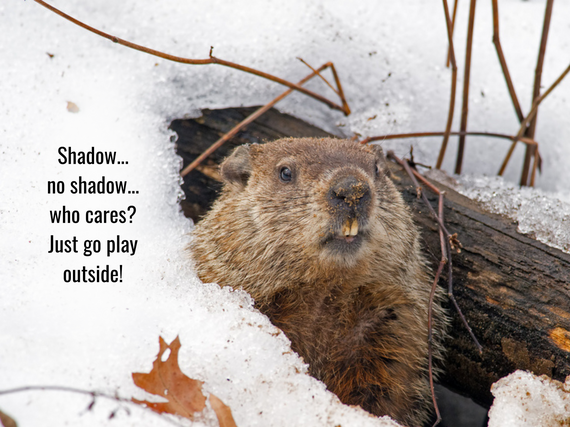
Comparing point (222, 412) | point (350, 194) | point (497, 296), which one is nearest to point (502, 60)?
point (497, 296)

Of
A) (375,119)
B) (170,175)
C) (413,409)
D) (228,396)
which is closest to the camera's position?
(228,396)

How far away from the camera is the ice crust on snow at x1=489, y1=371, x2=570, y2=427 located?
244 centimetres

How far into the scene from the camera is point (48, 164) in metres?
3.51

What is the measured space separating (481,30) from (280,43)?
195 centimetres

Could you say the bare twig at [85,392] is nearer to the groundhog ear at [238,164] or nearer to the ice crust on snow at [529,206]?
the groundhog ear at [238,164]

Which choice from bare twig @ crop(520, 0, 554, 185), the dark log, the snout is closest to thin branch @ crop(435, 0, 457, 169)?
the dark log

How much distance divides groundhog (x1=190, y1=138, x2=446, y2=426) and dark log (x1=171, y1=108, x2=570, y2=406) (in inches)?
8.7

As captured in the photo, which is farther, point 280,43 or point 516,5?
point 516,5

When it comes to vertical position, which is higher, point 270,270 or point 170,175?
point 170,175

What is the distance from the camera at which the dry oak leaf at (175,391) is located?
214 cm

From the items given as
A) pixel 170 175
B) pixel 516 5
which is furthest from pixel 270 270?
pixel 516 5

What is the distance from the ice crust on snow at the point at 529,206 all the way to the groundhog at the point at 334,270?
657 mm

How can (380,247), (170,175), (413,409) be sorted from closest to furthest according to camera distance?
1. (380,247)
2. (413,409)
3. (170,175)

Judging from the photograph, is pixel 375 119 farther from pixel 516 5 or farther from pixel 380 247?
pixel 516 5
